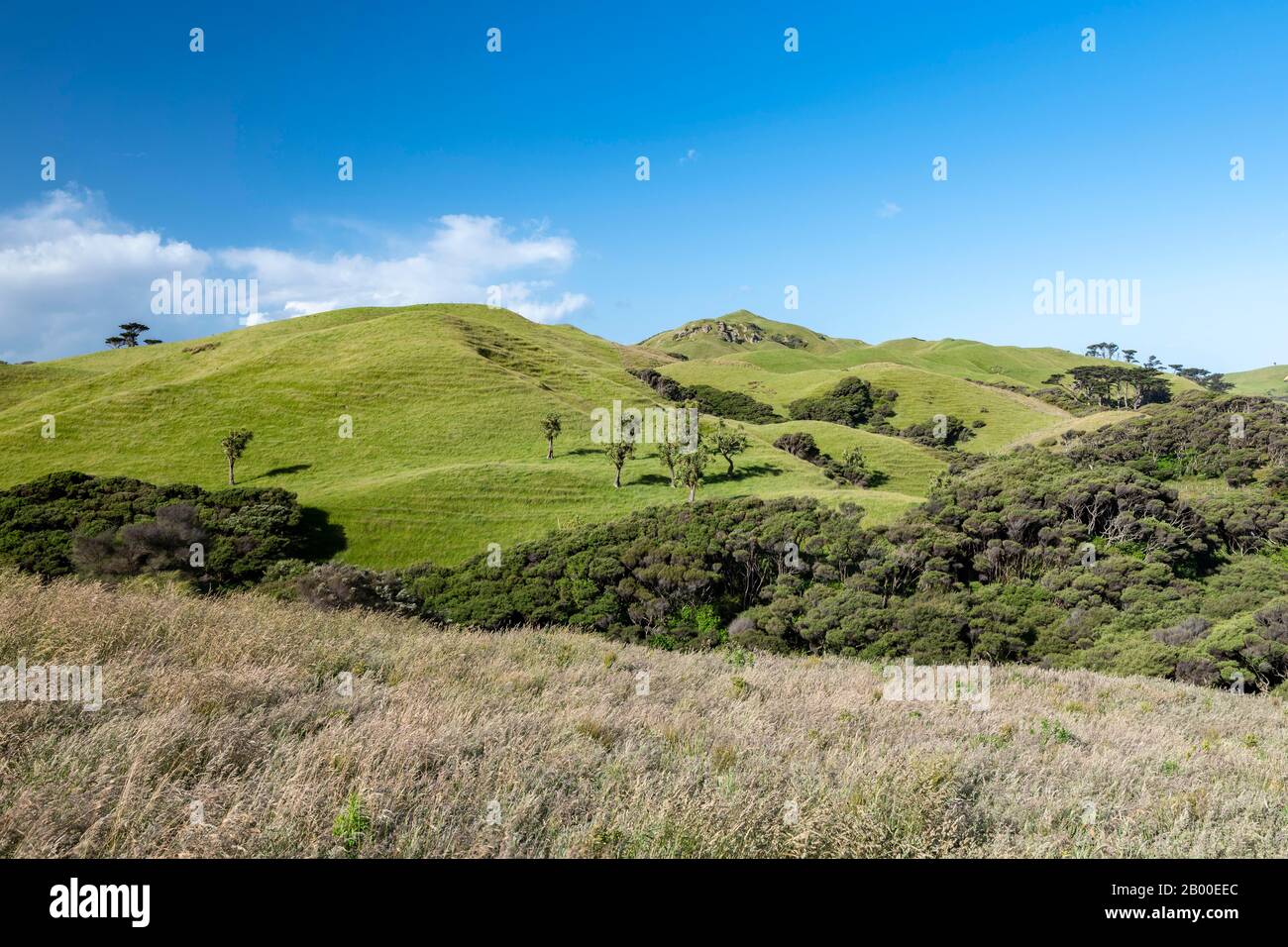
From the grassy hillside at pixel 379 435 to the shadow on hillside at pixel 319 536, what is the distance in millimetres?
938

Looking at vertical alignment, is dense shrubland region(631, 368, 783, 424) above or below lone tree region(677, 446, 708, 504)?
above

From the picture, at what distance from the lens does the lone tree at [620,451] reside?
6706 cm

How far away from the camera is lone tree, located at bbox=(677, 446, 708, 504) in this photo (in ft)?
208

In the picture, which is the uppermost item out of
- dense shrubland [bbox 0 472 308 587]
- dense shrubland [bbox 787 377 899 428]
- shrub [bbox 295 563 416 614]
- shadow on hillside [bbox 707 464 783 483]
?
dense shrubland [bbox 787 377 899 428]

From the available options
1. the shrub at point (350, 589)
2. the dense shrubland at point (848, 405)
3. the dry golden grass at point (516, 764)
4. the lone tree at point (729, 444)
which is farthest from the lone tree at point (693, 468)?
the dense shrubland at point (848, 405)

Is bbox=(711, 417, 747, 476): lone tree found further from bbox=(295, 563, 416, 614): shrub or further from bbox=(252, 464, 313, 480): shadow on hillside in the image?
bbox=(252, 464, 313, 480): shadow on hillside

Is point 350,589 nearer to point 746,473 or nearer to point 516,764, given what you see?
point 516,764

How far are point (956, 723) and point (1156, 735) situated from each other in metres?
3.54

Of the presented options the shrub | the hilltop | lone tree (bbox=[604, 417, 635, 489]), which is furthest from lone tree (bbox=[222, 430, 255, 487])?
lone tree (bbox=[604, 417, 635, 489])

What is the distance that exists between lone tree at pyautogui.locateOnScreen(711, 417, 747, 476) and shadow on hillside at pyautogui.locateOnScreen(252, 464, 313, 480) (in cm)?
4682

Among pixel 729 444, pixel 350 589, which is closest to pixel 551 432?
pixel 729 444

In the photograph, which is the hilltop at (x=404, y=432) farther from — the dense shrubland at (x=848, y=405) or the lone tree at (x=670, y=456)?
the dense shrubland at (x=848, y=405)
